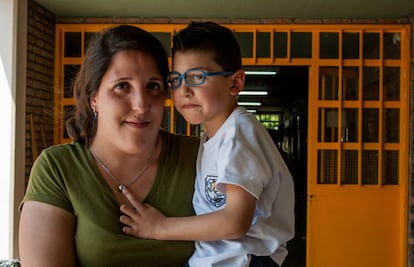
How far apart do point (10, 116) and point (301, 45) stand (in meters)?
3.10

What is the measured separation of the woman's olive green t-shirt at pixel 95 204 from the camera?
122 cm

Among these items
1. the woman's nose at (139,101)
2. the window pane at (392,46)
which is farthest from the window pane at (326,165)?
the woman's nose at (139,101)

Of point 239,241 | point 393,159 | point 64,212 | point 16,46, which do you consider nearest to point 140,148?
point 64,212

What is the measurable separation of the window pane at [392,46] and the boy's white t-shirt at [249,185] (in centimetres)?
442

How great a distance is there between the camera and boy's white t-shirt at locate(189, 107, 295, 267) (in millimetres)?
1212

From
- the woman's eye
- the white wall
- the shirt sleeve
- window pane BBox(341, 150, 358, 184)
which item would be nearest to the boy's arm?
the shirt sleeve

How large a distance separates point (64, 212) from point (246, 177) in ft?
1.52

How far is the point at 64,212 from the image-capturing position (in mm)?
1203

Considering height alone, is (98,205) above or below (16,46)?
below

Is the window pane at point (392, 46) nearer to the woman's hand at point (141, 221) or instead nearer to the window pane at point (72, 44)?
the window pane at point (72, 44)

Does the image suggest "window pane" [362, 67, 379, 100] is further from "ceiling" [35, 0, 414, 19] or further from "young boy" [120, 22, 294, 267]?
"young boy" [120, 22, 294, 267]

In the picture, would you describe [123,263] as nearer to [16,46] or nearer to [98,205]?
[98,205]

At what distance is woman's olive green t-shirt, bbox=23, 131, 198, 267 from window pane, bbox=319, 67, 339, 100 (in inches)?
167

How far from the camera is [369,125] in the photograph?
531 centimetres
